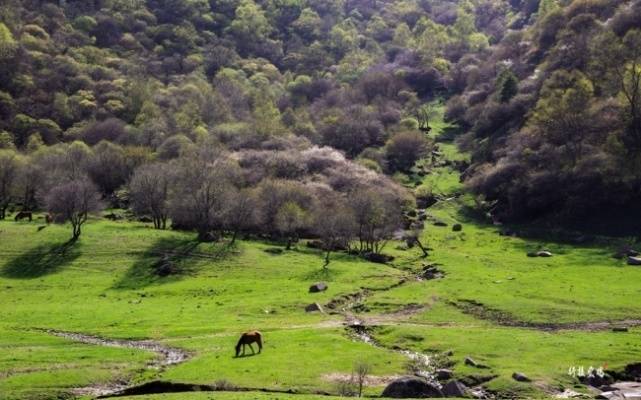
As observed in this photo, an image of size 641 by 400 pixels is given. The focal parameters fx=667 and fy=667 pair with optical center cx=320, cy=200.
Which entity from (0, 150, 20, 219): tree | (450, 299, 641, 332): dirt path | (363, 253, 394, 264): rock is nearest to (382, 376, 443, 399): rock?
(450, 299, 641, 332): dirt path

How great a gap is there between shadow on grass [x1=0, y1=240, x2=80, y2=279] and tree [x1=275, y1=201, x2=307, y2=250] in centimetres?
2930

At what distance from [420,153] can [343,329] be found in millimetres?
100924

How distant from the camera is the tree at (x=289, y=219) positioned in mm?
100375

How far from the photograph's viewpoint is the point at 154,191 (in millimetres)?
105188

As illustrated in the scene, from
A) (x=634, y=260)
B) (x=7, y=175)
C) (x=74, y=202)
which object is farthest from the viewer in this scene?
(x=7, y=175)

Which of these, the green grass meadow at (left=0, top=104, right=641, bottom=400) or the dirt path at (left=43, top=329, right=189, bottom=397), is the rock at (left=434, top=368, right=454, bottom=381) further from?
the dirt path at (left=43, top=329, right=189, bottom=397)

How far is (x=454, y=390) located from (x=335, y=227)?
183 feet

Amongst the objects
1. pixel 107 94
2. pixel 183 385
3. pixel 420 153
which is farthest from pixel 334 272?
pixel 107 94

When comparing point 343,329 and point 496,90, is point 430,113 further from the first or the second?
point 343,329

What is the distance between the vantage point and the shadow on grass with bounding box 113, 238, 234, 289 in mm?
80000

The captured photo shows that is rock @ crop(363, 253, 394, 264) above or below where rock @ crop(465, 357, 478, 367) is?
above

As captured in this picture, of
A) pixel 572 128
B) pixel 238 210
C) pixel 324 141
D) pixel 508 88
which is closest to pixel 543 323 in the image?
pixel 238 210

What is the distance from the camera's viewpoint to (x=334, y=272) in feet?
270

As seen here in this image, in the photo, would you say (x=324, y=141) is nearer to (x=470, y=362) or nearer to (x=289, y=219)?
(x=289, y=219)
